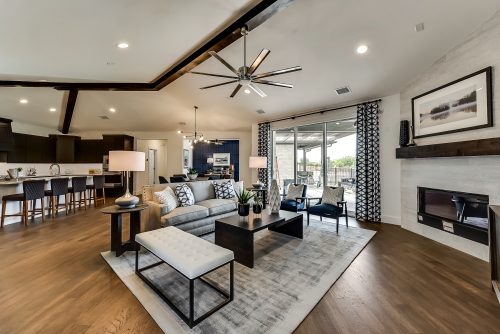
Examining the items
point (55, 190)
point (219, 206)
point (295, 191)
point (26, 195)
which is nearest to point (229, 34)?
point (219, 206)

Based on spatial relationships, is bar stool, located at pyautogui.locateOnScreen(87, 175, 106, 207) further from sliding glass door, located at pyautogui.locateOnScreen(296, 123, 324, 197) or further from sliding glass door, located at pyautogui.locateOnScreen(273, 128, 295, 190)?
sliding glass door, located at pyautogui.locateOnScreen(296, 123, 324, 197)

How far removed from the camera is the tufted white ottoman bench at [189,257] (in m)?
1.82

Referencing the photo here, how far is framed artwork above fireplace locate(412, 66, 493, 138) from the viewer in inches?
120

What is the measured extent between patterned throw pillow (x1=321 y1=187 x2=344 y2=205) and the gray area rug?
1040 mm

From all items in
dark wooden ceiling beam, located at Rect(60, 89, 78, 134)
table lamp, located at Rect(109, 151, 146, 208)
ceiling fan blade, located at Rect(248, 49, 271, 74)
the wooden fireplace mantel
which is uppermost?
dark wooden ceiling beam, located at Rect(60, 89, 78, 134)

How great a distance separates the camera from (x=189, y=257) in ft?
6.50

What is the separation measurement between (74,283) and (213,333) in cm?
179

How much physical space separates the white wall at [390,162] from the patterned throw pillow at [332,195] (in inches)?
44.1

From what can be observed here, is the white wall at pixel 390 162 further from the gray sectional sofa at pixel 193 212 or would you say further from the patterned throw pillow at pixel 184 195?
the patterned throw pillow at pixel 184 195

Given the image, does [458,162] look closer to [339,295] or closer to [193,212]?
[339,295]

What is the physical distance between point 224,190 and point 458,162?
13.8ft

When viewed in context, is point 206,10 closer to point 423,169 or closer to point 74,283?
point 74,283

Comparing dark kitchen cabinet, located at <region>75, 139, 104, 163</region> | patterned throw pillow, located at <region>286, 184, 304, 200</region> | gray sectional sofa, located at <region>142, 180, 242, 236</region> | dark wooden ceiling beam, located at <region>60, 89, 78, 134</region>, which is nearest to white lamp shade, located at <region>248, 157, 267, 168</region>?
patterned throw pillow, located at <region>286, 184, 304, 200</region>

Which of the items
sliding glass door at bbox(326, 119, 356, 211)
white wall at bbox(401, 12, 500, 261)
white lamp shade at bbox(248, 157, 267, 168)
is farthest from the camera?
white lamp shade at bbox(248, 157, 267, 168)
